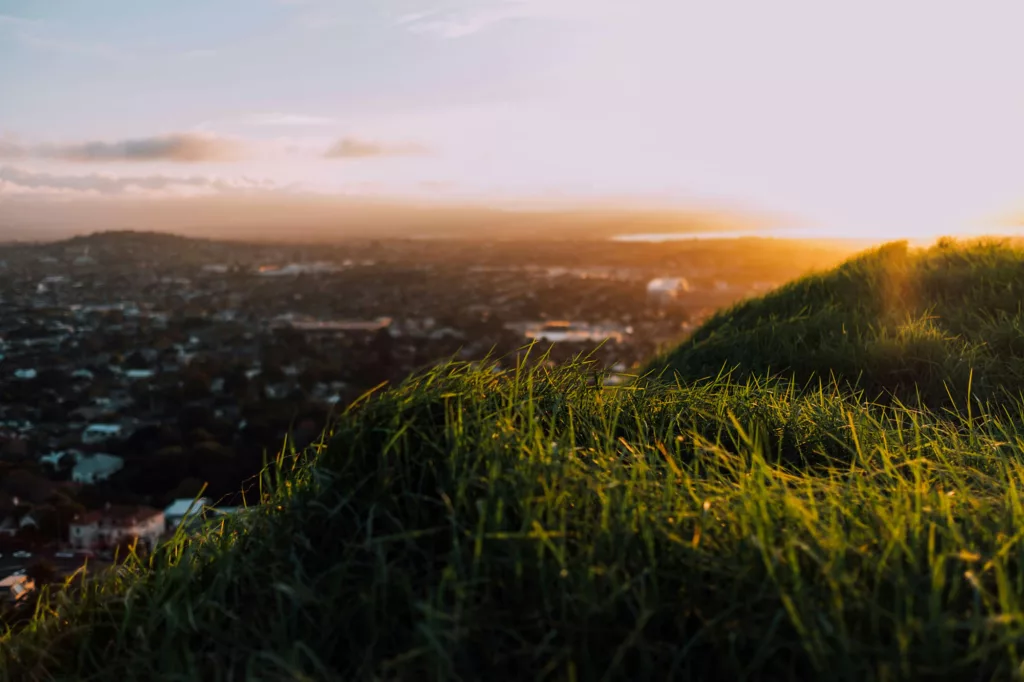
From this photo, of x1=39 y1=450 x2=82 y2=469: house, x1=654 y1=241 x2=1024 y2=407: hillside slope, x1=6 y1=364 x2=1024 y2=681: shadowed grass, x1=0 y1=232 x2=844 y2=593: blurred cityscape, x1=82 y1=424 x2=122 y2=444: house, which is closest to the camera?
x1=6 y1=364 x2=1024 y2=681: shadowed grass

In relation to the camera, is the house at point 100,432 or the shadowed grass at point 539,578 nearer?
the shadowed grass at point 539,578

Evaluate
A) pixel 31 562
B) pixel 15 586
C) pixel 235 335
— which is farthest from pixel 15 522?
pixel 235 335

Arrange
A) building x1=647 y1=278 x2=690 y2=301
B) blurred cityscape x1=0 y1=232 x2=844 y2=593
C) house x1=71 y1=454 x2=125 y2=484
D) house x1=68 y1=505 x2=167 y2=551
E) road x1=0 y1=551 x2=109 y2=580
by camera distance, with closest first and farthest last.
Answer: road x1=0 y1=551 x2=109 y2=580, house x1=68 y1=505 x2=167 y2=551, blurred cityscape x1=0 y1=232 x2=844 y2=593, house x1=71 y1=454 x2=125 y2=484, building x1=647 y1=278 x2=690 y2=301

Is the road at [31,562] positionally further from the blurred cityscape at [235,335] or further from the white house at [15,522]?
the white house at [15,522]

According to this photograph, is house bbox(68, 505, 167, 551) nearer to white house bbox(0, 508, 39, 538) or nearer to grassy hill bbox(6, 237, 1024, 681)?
white house bbox(0, 508, 39, 538)

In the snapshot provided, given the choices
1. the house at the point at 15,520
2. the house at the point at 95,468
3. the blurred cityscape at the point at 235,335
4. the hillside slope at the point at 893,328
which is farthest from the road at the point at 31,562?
the hillside slope at the point at 893,328

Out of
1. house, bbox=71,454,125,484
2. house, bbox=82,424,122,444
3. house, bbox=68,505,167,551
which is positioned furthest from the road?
house, bbox=82,424,122,444

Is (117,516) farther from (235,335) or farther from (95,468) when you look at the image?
(235,335)
